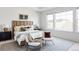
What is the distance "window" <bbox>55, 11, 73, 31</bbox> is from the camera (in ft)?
7.91

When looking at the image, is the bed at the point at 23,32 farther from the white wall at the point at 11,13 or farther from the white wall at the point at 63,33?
the white wall at the point at 63,33

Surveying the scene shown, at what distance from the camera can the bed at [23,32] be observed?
225cm

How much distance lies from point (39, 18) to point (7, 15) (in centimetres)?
88

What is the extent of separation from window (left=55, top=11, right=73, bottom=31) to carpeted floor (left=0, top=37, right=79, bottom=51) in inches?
14.9

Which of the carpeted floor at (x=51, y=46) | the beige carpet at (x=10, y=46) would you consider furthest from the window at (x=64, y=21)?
the beige carpet at (x=10, y=46)

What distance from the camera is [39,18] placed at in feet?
8.04

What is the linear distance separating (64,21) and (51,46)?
0.82 m

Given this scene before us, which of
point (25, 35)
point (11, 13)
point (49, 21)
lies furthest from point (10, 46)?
point (49, 21)

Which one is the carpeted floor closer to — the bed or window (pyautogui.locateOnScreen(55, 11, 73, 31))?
the bed

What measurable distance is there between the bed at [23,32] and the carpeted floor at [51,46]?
5.8 inches
